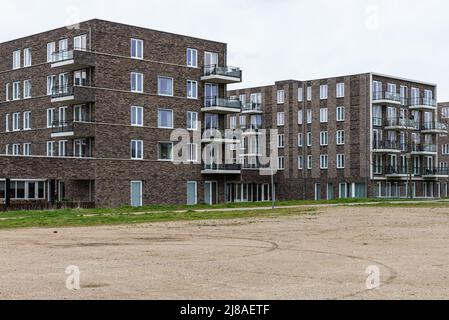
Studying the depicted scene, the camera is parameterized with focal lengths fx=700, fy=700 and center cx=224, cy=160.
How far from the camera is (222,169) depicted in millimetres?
61812

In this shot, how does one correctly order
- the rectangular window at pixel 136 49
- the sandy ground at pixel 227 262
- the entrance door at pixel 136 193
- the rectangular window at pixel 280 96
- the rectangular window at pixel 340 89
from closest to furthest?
the sandy ground at pixel 227 262 → the entrance door at pixel 136 193 → the rectangular window at pixel 136 49 → the rectangular window at pixel 340 89 → the rectangular window at pixel 280 96

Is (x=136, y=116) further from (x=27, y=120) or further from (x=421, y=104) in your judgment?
(x=421, y=104)

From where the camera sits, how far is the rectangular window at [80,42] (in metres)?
54.7

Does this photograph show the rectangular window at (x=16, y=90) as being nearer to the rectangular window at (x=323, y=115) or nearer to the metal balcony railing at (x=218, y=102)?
the metal balcony railing at (x=218, y=102)

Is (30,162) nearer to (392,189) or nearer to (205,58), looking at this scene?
(205,58)

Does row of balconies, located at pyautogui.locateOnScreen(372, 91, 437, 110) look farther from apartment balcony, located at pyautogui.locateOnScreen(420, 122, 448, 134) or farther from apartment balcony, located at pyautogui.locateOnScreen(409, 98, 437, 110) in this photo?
apartment balcony, located at pyautogui.locateOnScreen(420, 122, 448, 134)

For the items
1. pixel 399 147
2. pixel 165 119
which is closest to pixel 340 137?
pixel 399 147

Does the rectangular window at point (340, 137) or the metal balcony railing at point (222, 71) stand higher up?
the metal balcony railing at point (222, 71)

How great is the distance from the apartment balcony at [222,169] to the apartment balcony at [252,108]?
22814 millimetres

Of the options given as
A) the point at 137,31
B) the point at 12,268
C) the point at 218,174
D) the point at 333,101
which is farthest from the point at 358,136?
the point at 12,268

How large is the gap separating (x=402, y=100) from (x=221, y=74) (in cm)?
2986

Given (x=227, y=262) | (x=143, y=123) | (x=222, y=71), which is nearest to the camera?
(x=227, y=262)

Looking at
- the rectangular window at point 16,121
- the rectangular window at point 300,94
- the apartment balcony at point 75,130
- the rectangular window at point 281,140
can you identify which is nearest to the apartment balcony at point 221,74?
the apartment balcony at point 75,130

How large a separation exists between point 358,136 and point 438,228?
165 feet
